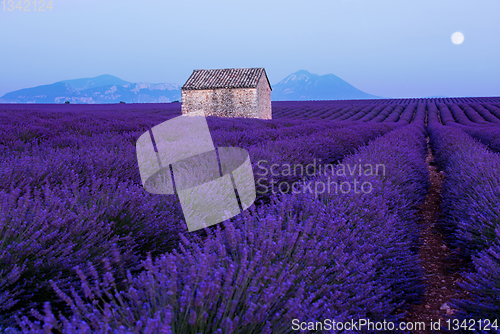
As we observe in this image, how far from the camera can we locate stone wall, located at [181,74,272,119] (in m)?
17.7

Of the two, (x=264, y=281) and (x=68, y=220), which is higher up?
(x=68, y=220)

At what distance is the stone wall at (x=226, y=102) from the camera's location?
17.7m

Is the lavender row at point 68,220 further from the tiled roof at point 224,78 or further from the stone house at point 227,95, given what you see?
the tiled roof at point 224,78

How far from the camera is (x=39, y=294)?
4.73 feet

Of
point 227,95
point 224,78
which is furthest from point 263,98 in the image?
point 224,78

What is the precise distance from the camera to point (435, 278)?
2.38 m

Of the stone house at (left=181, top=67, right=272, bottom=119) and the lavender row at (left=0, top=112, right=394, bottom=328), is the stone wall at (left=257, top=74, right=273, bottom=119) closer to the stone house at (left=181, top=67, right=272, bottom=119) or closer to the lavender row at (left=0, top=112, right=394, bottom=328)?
the stone house at (left=181, top=67, right=272, bottom=119)

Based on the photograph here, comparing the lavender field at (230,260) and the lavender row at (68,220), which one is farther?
the lavender row at (68,220)

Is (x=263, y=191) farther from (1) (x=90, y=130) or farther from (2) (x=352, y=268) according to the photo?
(1) (x=90, y=130)

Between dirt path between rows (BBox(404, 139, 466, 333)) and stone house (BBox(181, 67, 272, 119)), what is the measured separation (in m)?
14.7

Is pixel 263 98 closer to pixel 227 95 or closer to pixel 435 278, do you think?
pixel 227 95

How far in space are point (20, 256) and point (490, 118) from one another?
25.0 meters

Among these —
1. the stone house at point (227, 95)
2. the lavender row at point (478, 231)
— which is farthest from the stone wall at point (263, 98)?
the lavender row at point (478, 231)

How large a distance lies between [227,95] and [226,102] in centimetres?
41
